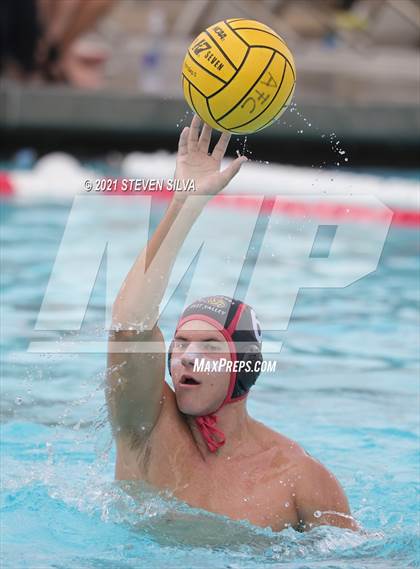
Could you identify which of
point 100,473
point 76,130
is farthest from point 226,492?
point 76,130

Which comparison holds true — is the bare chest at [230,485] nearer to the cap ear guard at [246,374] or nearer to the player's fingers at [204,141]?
the cap ear guard at [246,374]

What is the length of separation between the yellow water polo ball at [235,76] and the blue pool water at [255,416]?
939mm

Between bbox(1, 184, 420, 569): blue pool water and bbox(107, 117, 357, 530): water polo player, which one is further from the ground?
bbox(107, 117, 357, 530): water polo player

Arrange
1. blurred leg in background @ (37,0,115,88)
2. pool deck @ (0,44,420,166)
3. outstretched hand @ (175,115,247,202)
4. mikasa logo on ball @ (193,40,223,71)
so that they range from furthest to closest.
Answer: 1. blurred leg in background @ (37,0,115,88)
2. pool deck @ (0,44,420,166)
3. mikasa logo on ball @ (193,40,223,71)
4. outstretched hand @ (175,115,247,202)

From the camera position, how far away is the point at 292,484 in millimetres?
3375

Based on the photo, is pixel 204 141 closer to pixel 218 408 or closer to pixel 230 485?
pixel 218 408

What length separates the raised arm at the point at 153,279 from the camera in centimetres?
305

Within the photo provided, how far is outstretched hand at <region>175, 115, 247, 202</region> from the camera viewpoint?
3.04 m

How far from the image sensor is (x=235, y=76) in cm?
340

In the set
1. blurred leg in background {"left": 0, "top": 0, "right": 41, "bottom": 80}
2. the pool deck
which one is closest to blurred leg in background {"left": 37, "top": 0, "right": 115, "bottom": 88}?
blurred leg in background {"left": 0, "top": 0, "right": 41, "bottom": 80}

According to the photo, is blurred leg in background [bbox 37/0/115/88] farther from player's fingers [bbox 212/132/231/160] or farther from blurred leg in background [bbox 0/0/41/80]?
player's fingers [bbox 212/132/231/160]

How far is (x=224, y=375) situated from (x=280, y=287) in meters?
4.10

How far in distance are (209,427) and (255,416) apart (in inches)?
70.3

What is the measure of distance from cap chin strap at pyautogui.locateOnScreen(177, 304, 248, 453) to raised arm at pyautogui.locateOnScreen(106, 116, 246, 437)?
198 millimetres
